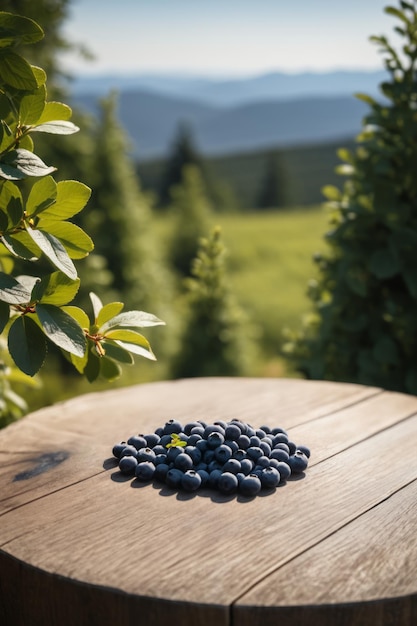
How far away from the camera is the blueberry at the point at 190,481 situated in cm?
168

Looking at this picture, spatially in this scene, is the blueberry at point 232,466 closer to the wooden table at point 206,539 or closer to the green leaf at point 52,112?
the wooden table at point 206,539

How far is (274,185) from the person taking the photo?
27672 mm

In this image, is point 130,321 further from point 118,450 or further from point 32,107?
point 32,107

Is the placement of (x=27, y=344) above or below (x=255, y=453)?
above

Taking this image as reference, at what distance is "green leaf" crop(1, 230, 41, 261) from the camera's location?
5.48 feet

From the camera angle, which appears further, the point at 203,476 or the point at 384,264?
the point at 384,264

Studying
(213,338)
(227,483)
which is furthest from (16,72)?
(213,338)

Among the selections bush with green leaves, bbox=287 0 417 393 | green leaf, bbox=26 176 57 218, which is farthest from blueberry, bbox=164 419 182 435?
bush with green leaves, bbox=287 0 417 393

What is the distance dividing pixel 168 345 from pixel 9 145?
16.5 feet

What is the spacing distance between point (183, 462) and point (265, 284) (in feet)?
23.7

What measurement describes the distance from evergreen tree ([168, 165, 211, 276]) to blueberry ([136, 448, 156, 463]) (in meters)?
8.92

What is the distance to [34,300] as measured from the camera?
1653 millimetres

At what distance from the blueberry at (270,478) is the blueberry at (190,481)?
15 centimetres

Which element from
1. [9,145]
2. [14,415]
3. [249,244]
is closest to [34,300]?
[9,145]
